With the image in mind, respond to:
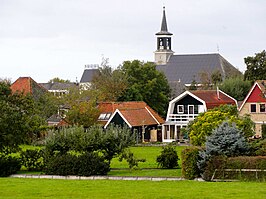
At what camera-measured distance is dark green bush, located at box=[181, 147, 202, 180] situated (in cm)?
3391

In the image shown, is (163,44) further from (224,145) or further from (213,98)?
(224,145)

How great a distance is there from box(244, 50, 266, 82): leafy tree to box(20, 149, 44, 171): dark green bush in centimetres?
3875

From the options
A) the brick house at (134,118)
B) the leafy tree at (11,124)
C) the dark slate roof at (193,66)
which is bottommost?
the leafy tree at (11,124)

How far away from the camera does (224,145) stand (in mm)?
34281

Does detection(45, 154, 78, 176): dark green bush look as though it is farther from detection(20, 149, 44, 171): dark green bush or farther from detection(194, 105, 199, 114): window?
detection(194, 105, 199, 114): window

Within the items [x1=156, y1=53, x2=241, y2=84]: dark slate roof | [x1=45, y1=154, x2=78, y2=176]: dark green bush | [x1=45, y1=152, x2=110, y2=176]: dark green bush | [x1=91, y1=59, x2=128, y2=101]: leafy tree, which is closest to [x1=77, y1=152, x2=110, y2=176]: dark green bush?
[x1=45, y1=152, x2=110, y2=176]: dark green bush

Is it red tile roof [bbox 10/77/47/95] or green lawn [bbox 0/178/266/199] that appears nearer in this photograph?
green lawn [bbox 0/178/266/199]

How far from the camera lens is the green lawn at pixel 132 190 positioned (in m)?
25.2

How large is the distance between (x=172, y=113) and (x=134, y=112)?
14.5ft

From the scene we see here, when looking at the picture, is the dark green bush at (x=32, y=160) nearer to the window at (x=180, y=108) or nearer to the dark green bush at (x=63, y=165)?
the dark green bush at (x=63, y=165)

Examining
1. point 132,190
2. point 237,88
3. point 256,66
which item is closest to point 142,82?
point 237,88

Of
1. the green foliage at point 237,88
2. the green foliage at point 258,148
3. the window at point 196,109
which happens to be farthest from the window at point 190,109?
the green foliage at point 258,148

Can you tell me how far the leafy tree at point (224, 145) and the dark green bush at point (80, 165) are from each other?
608 cm

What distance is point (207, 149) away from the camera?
34062mm
